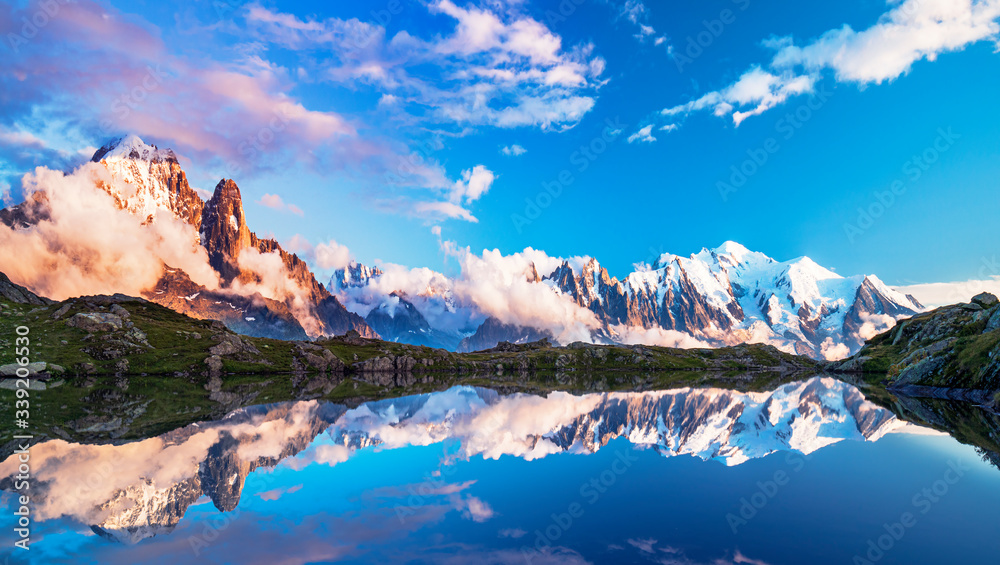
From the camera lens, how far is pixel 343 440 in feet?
135

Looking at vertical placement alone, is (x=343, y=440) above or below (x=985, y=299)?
below

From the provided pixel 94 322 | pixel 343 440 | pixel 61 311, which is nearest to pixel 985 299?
pixel 343 440

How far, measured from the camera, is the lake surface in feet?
56.7

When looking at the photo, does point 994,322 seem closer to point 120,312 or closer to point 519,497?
point 519,497

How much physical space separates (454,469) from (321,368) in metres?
184

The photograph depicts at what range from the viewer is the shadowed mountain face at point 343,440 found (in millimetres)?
23812

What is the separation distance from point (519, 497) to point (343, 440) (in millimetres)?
22747

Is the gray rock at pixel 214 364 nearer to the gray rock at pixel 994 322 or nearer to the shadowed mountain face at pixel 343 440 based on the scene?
the shadowed mountain face at pixel 343 440

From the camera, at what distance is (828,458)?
1289 inches

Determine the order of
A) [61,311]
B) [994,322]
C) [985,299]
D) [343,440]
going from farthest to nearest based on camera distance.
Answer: [61,311], [985,299], [994,322], [343,440]

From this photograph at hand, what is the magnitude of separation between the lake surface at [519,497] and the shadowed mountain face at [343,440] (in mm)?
223

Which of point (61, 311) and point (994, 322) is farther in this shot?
point (61, 311)

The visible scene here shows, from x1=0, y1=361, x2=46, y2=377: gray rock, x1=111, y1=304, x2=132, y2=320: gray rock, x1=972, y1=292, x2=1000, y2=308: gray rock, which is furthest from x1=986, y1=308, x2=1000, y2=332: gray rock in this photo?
x1=111, y1=304, x2=132, y2=320: gray rock

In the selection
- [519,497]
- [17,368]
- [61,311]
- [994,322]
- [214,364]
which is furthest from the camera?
[61,311]
